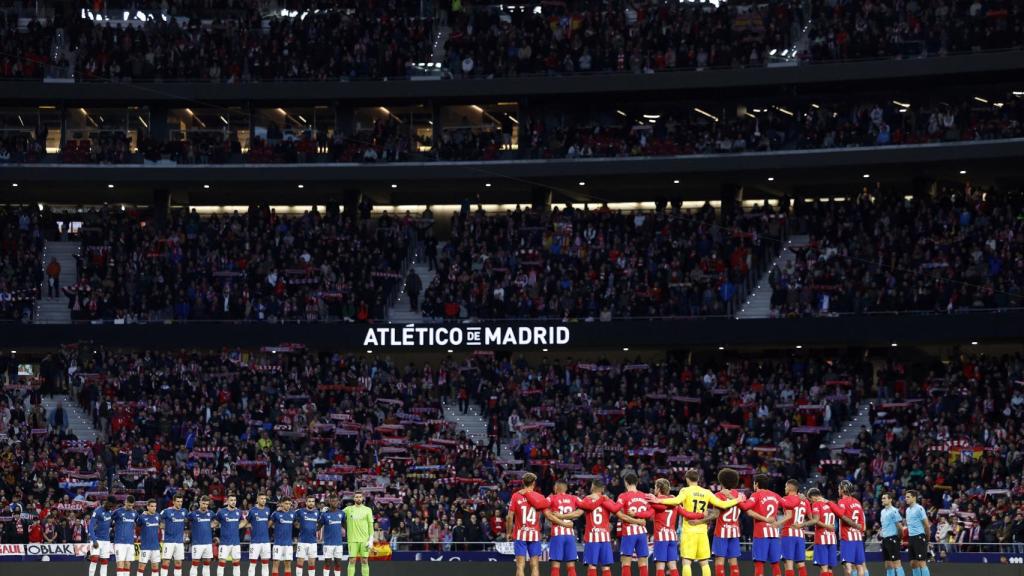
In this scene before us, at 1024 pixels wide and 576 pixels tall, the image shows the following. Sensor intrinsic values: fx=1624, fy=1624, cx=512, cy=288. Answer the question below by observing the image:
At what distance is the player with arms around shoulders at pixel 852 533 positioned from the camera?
103 ft

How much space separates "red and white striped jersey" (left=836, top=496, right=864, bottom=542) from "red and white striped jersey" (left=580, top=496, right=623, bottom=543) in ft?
15.5

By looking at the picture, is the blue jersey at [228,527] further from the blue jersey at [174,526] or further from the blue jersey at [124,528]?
the blue jersey at [124,528]

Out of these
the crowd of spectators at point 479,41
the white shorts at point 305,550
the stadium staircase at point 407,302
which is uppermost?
the crowd of spectators at point 479,41

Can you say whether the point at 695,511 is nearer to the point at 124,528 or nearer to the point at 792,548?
the point at 792,548

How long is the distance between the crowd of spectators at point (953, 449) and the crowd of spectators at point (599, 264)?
6.69m

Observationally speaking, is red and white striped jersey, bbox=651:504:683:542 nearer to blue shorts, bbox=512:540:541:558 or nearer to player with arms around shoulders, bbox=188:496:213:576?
blue shorts, bbox=512:540:541:558

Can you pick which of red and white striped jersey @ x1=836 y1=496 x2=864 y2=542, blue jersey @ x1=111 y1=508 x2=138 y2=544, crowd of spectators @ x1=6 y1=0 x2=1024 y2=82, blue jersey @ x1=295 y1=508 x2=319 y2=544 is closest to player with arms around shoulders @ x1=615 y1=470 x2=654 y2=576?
red and white striped jersey @ x1=836 y1=496 x2=864 y2=542

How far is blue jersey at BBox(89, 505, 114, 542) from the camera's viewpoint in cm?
3475

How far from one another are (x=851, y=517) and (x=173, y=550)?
47.6 feet

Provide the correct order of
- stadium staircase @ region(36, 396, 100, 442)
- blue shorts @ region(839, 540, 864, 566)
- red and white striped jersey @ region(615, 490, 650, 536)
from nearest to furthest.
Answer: red and white striped jersey @ region(615, 490, 650, 536)
blue shorts @ region(839, 540, 864, 566)
stadium staircase @ region(36, 396, 100, 442)

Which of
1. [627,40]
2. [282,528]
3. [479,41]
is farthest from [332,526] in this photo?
[627,40]

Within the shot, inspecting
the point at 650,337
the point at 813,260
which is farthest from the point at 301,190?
the point at 813,260

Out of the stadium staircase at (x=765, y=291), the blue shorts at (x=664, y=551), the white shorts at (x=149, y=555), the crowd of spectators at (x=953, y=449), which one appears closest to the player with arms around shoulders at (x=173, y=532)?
the white shorts at (x=149, y=555)

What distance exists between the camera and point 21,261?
57906 millimetres
